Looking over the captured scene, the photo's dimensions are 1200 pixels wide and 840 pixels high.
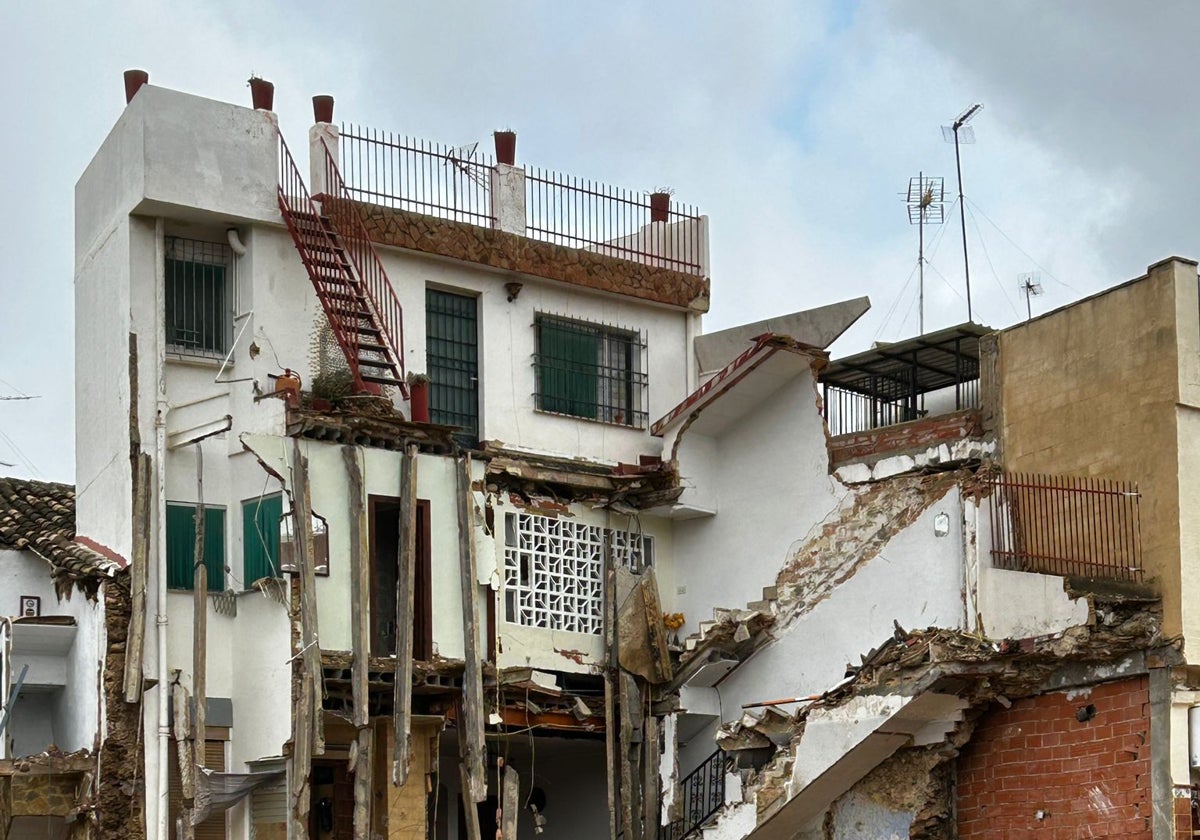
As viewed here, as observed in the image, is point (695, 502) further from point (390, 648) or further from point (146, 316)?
point (146, 316)

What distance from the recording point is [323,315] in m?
27.4

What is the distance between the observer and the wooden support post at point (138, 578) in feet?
81.9

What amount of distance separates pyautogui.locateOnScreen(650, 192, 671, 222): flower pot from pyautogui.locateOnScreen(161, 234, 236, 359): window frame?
7.01m

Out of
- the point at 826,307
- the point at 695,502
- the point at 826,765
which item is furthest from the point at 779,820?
the point at 826,307

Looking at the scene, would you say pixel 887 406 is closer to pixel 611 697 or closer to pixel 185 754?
pixel 611 697

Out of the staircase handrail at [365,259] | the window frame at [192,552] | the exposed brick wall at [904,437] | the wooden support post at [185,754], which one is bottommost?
the wooden support post at [185,754]

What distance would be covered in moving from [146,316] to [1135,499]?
40.2 feet

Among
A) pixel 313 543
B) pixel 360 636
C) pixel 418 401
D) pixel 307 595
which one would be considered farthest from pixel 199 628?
pixel 418 401

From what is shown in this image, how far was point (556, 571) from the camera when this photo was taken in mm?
29047

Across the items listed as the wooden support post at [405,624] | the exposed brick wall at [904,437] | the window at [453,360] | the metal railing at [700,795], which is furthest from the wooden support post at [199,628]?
the exposed brick wall at [904,437]

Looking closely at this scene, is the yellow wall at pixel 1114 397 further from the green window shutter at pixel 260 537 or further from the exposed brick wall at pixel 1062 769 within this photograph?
the green window shutter at pixel 260 537

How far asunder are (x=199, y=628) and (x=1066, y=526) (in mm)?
10453

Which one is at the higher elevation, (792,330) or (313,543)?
(792,330)

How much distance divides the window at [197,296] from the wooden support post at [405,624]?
9.72ft
